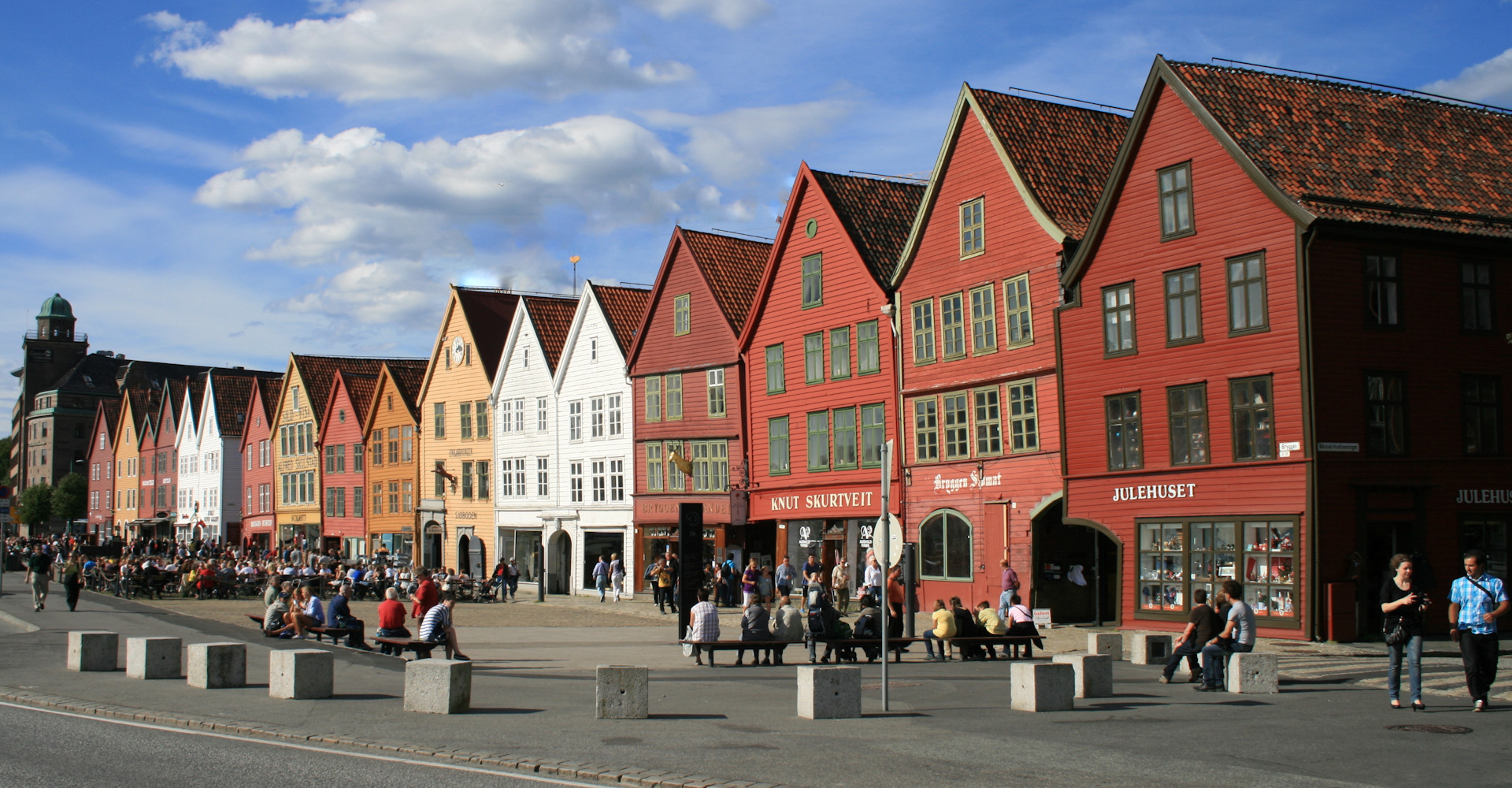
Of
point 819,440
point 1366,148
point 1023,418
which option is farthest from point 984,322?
point 1366,148

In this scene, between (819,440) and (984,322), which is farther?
(819,440)

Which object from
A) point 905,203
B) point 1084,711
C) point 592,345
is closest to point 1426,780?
point 1084,711

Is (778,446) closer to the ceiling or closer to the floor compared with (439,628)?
closer to the ceiling

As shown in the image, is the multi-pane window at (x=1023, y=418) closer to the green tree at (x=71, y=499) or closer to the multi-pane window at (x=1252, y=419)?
the multi-pane window at (x=1252, y=419)

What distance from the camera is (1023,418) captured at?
107ft

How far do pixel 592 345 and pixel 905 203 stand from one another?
14961 millimetres

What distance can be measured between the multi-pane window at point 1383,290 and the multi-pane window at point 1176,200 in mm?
3627

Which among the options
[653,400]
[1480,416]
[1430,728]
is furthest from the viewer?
[653,400]

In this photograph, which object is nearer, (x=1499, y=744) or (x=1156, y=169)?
(x=1499, y=744)

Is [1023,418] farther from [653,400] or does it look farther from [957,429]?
[653,400]

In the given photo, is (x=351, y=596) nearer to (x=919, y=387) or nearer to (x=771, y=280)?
(x=771, y=280)

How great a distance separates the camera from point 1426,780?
35.9 ft

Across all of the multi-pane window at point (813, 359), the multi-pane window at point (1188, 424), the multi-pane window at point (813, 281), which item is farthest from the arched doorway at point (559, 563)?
the multi-pane window at point (1188, 424)

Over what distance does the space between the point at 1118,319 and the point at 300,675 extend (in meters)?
19.8
